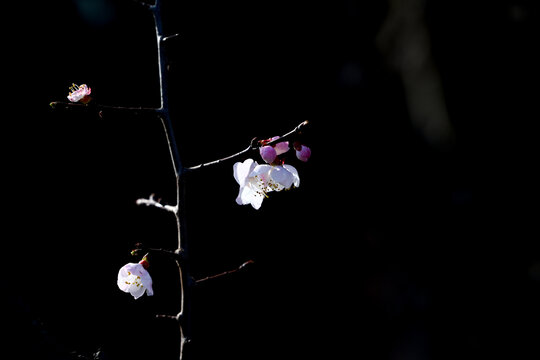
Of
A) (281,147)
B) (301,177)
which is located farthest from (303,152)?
(301,177)

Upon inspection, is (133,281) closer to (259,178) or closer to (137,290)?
(137,290)

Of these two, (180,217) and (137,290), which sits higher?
(180,217)

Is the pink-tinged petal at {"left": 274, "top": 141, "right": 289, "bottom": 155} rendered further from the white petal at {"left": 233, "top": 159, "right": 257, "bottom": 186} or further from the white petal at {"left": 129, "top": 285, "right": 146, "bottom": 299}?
the white petal at {"left": 129, "top": 285, "right": 146, "bottom": 299}

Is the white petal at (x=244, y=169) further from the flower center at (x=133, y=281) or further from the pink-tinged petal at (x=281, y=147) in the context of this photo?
the flower center at (x=133, y=281)

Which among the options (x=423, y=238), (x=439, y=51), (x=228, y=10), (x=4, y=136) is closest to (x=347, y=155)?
(x=423, y=238)

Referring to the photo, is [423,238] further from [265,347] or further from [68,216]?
[68,216]
